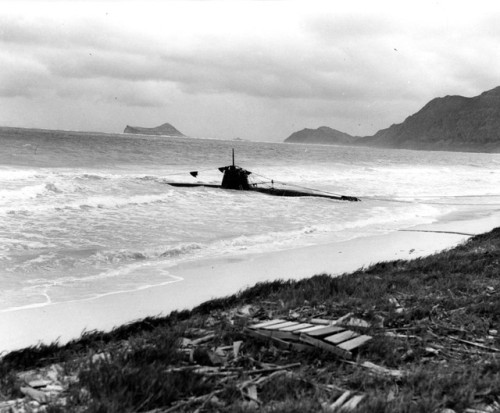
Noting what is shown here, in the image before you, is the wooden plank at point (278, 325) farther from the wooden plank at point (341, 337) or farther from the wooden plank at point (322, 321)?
the wooden plank at point (341, 337)

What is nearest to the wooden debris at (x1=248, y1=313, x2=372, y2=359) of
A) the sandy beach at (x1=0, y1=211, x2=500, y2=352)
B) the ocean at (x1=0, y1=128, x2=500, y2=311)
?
the sandy beach at (x1=0, y1=211, x2=500, y2=352)

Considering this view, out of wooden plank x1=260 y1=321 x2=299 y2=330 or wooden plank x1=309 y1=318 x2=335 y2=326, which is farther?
wooden plank x1=309 y1=318 x2=335 y2=326

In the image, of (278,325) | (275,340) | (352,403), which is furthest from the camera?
(278,325)

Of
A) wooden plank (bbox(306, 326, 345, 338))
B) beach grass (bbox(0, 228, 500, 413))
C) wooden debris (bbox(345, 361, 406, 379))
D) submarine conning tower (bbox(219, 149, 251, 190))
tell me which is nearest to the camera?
beach grass (bbox(0, 228, 500, 413))

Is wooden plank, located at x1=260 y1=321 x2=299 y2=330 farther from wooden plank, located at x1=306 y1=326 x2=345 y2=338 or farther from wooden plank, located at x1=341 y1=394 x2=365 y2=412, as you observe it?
wooden plank, located at x1=341 y1=394 x2=365 y2=412

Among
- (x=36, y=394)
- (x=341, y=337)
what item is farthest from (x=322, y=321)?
(x=36, y=394)

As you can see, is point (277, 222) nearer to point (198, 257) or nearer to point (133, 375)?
point (198, 257)

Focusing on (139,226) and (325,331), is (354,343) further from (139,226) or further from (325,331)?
(139,226)
